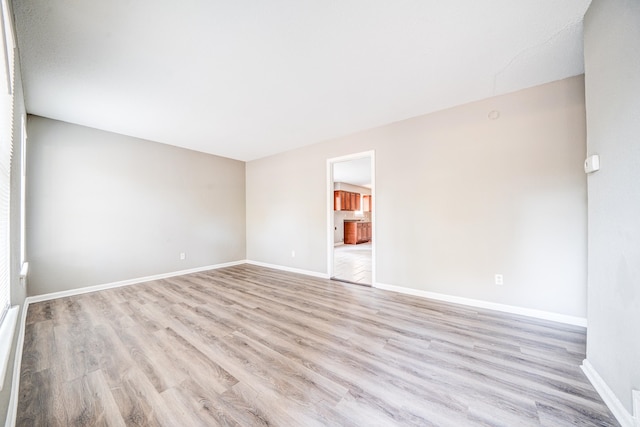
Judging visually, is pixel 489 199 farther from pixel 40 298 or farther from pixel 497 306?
pixel 40 298

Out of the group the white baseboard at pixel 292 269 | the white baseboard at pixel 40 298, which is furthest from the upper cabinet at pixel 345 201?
the white baseboard at pixel 40 298

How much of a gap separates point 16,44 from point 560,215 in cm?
496

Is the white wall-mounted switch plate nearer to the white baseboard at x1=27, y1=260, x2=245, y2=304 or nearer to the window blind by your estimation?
the window blind

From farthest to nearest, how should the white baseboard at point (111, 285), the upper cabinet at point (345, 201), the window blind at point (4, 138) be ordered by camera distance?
1. the upper cabinet at point (345, 201)
2. the white baseboard at point (111, 285)
3. the window blind at point (4, 138)

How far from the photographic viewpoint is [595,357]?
4.88 feet

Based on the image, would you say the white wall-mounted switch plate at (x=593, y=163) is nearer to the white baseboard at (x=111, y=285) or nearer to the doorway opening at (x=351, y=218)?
the doorway opening at (x=351, y=218)

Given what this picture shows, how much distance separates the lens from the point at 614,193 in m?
1.30

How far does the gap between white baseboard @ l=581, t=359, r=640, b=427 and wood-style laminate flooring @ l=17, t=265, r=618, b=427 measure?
0.04 meters

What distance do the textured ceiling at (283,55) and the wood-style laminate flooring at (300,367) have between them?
2.47 metres

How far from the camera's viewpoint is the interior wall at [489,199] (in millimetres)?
2266

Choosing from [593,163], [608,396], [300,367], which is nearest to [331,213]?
[300,367]

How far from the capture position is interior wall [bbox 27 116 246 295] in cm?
310

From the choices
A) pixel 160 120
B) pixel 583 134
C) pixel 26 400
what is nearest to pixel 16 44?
pixel 160 120

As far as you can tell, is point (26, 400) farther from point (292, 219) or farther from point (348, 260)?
point (348, 260)
